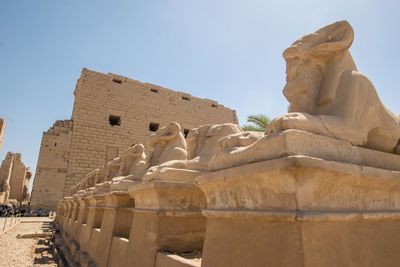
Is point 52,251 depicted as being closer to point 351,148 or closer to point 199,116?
point 351,148

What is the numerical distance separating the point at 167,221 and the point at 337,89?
4.95 feet

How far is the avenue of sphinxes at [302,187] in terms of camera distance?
3.94 feet

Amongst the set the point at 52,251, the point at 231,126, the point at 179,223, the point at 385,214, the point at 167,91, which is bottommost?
the point at 52,251

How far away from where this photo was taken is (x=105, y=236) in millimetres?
3588

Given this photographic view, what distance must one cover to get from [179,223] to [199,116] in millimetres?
15705

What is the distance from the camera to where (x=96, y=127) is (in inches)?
585

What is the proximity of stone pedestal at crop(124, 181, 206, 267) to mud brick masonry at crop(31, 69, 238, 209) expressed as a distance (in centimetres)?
1292

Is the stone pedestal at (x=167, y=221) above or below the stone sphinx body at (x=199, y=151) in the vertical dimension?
below

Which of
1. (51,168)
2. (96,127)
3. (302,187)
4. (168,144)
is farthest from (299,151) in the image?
(51,168)

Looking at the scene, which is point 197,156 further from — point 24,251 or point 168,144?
point 24,251

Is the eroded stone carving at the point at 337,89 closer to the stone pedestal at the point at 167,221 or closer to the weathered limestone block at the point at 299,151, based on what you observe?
the weathered limestone block at the point at 299,151

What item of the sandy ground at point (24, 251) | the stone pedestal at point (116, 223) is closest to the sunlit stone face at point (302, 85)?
the stone pedestal at point (116, 223)

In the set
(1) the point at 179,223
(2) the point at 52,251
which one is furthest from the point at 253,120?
(1) the point at 179,223

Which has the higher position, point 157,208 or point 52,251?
point 157,208
